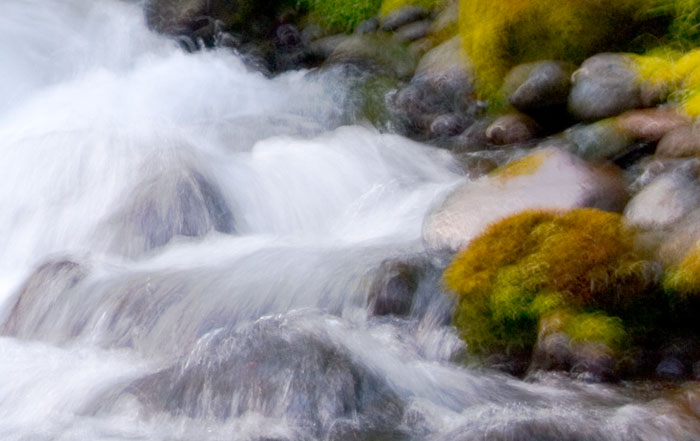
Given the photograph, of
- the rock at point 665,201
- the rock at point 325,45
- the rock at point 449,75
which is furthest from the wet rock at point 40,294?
the rock at point 325,45

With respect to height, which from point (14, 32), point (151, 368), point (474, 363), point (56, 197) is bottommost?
point (474, 363)

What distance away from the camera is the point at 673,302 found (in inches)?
181

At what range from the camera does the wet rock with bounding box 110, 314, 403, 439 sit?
13.2 feet

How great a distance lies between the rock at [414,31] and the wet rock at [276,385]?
265 inches

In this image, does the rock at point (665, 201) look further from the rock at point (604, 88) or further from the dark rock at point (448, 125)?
the dark rock at point (448, 125)

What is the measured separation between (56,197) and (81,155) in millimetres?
570

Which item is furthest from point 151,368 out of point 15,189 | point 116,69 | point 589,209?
point 116,69

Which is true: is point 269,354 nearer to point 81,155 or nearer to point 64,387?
point 64,387

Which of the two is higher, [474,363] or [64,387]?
[64,387]

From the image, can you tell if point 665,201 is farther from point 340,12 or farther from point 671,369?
point 340,12

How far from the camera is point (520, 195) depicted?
5.74 m

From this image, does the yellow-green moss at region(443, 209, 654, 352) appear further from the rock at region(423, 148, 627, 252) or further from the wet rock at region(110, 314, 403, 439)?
the wet rock at region(110, 314, 403, 439)

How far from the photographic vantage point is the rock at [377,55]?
10.2 m

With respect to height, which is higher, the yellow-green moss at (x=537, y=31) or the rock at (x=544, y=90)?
the yellow-green moss at (x=537, y=31)
